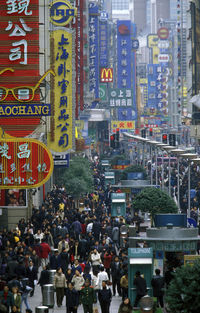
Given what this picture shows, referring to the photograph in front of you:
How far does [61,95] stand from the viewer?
1681 inches

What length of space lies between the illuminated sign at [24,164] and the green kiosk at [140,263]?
1015cm

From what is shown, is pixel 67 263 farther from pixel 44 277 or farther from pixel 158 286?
pixel 158 286

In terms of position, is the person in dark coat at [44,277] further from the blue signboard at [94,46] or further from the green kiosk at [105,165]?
the blue signboard at [94,46]

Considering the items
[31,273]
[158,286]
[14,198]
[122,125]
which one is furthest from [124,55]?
[158,286]

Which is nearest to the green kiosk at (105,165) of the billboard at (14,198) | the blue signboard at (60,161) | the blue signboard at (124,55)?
the blue signboard at (60,161)

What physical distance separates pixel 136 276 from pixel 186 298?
18.6 feet

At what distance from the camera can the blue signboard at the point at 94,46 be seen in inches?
3814

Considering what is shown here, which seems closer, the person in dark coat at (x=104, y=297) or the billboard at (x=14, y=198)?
the person in dark coat at (x=104, y=297)

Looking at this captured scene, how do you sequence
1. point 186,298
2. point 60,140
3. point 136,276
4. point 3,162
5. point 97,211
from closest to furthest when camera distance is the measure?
1. point 186,298
2. point 136,276
3. point 3,162
4. point 97,211
5. point 60,140

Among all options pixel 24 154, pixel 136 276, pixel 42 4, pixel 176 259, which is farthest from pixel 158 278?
pixel 42 4

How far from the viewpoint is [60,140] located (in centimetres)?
4178

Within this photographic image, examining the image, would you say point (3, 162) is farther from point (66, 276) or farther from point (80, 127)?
point (80, 127)

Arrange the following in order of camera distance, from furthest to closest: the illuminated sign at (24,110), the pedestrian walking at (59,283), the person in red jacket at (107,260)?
the illuminated sign at (24,110) < the person in red jacket at (107,260) < the pedestrian walking at (59,283)

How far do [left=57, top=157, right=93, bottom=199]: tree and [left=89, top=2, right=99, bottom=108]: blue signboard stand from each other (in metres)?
48.1
